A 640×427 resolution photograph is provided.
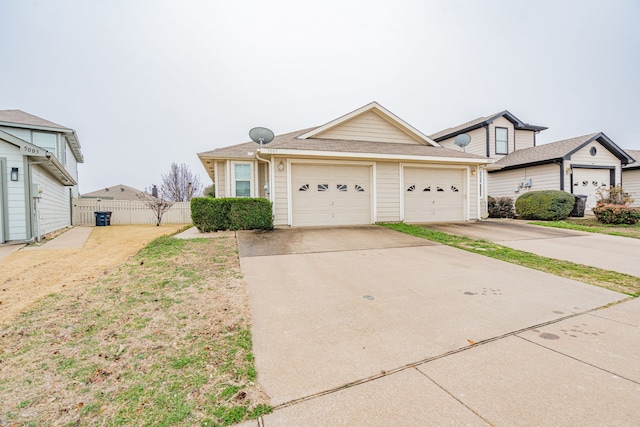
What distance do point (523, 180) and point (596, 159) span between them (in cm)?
369

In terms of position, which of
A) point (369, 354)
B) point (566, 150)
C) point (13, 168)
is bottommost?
point (369, 354)

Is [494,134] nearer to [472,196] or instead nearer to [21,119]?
[472,196]

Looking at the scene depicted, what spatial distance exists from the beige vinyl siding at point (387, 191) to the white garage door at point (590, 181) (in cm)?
1110

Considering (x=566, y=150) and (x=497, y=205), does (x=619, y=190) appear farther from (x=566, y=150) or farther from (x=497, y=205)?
(x=497, y=205)

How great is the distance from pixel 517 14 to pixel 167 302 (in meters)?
16.5

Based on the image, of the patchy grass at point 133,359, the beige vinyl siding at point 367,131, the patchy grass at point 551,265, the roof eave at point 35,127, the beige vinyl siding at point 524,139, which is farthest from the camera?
the beige vinyl siding at point 524,139

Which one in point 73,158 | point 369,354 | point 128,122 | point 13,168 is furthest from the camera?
point 128,122

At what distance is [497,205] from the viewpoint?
14.2m

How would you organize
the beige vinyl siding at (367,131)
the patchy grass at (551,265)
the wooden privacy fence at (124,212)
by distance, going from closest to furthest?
the patchy grass at (551,265)
the beige vinyl siding at (367,131)
the wooden privacy fence at (124,212)

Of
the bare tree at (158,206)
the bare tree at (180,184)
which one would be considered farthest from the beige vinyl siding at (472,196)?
the bare tree at (180,184)

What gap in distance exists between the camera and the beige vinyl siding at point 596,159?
14.3 metres

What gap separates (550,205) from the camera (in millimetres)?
11773

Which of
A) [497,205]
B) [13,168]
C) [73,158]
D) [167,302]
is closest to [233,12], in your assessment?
[13,168]

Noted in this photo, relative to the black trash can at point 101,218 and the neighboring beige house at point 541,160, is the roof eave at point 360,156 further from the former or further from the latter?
the black trash can at point 101,218
